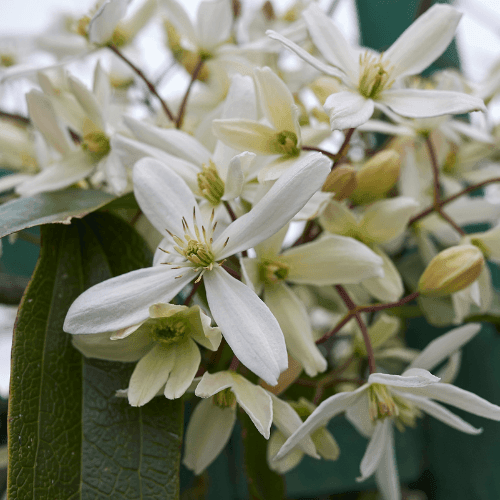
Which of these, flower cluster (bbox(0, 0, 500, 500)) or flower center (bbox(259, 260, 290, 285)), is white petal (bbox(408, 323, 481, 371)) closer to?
flower cluster (bbox(0, 0, 500, 500))

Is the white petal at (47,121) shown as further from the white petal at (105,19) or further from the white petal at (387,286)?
the white petal at (387,286)

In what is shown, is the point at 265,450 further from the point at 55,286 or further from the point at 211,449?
the point at 55,286

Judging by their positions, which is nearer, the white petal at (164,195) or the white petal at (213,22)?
the white petal at (164,195)

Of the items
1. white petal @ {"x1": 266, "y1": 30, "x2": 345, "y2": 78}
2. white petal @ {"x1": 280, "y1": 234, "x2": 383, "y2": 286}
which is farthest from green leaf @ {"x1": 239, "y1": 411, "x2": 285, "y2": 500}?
white petal @ {"x1": 266, "y1": 30, "x2": 345, "y2": 78}

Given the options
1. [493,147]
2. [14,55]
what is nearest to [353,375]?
[493,147]

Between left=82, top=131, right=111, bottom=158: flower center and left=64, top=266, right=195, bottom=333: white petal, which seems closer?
left=64, top=266, right=195, bottom=333: white petal

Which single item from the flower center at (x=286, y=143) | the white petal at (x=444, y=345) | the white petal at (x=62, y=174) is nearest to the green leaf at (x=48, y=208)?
the white petal at (x=62, y=174)

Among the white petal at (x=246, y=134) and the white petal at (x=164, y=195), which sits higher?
the white petal at (x=246, y=134)

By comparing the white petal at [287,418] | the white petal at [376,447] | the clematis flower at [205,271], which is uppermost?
the clematis flower at [205,271]
